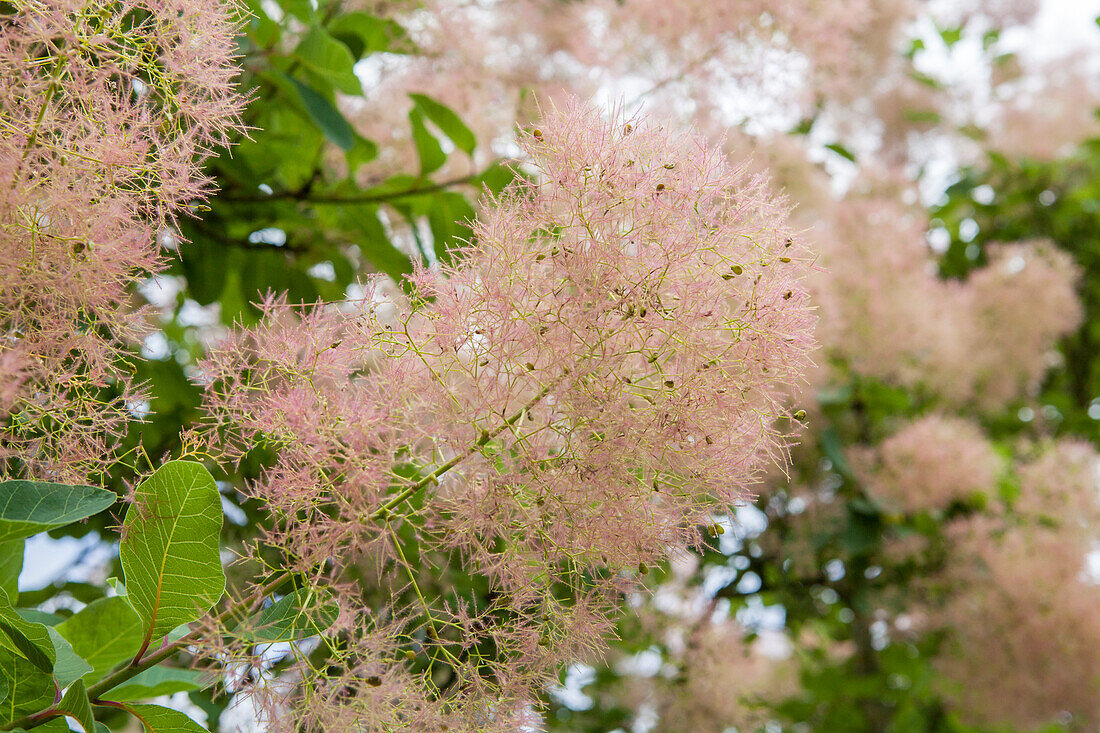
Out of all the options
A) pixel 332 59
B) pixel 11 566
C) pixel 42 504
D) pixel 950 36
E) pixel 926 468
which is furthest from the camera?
pixel 950 36

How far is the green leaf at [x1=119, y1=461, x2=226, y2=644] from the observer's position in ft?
2.98

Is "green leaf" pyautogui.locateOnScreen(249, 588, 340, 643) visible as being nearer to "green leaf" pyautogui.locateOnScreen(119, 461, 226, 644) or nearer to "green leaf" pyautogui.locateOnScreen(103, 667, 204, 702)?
"green leaf" pyautogui.locateOnScreen(119, 461, 226, 644)

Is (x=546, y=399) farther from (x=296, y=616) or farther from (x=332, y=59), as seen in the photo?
(x=332, y=59)

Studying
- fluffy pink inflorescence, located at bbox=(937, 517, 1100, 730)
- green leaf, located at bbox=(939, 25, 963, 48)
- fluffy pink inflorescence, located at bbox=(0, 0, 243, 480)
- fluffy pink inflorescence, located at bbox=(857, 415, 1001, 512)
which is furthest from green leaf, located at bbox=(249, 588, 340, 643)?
green leaf, located at bbox=(939, 25, 963, 48)

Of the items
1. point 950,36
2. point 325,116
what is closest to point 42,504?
point 325,116

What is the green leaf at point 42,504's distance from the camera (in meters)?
0.83

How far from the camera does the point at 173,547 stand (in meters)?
0.92

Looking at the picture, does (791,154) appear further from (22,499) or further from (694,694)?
(22,499)

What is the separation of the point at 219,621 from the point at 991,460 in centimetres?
254

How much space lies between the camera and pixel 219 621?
34.5 inches

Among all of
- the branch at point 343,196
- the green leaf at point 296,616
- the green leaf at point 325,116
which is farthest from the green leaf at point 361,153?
the green leaf at point 296,616

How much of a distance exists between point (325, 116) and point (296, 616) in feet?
3.23

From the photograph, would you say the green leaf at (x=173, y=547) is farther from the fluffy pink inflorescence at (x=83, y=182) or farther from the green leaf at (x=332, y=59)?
the green leaf at (x=332, y=59)

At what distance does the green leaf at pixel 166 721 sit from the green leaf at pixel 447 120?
1.22 meters
